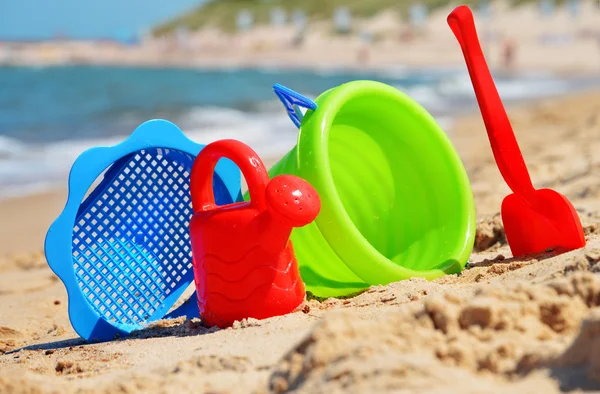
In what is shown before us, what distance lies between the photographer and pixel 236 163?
94.6 inches

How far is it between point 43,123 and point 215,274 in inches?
381

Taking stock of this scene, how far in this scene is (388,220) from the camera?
3.19 m

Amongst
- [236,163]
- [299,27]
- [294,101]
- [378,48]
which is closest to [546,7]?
[378,48]

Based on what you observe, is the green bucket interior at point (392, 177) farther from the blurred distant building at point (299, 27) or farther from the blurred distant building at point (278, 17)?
the blurred distant building at point (278, 17)

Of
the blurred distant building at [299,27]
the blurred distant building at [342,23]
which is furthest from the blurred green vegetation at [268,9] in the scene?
the blurred distant building at [342,23]

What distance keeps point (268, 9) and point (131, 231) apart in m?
56.9

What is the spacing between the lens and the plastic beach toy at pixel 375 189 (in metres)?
2.53

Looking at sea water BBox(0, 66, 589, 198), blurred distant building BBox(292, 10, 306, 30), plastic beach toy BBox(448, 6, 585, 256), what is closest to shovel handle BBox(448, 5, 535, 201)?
plastic beach toy BBox(448, 6, 585, 256)

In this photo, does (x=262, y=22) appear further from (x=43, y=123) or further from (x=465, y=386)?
(x=465, y=386)

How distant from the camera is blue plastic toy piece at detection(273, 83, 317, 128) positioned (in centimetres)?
268

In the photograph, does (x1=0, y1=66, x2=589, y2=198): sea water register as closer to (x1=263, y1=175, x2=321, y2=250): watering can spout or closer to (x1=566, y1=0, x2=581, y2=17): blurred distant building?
(x1=263, y1=175, x2=321, y2=250): watering can spout

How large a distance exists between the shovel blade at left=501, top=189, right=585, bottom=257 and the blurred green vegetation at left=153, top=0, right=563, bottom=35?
4025cm

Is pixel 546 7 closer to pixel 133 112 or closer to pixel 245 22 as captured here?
pixel 245 22

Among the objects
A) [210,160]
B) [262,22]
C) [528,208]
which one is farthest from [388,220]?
[262,22]
